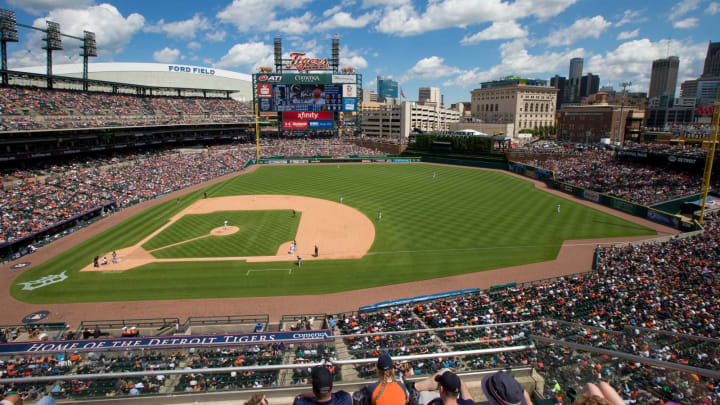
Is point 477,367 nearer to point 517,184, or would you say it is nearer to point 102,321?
point 102,321

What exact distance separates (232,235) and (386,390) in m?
29.2

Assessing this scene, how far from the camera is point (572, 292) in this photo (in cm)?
1867

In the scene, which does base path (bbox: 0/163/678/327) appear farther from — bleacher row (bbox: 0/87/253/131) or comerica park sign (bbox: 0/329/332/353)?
bleacher row (bbox: 0/87/253/131)

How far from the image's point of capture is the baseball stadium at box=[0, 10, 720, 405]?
685cm

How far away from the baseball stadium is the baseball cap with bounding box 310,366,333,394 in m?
0.02

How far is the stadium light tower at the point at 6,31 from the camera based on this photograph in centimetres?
4684

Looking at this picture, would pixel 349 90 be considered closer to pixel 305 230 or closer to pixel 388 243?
pixel 305 230

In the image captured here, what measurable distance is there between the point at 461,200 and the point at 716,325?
97.2ft

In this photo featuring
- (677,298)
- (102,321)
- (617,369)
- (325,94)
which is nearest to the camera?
(617,369)

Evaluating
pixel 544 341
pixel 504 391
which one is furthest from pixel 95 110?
pixel 504 391

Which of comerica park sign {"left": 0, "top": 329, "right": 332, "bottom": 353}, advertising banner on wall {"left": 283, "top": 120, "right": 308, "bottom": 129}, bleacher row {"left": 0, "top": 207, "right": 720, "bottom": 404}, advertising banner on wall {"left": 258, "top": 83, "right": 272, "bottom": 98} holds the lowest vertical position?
comerica park sign {"left": 0, "top": 329, "right": 332, "bottom": 353}

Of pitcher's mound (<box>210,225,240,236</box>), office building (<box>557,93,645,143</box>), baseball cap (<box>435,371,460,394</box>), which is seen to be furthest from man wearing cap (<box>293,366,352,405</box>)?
office building (<box>557,93,645,143</box>)

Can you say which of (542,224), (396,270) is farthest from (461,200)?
(396,270)

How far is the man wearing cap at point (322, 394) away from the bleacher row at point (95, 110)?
4936cm
